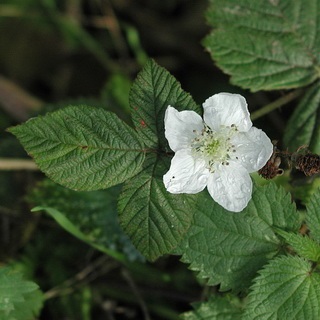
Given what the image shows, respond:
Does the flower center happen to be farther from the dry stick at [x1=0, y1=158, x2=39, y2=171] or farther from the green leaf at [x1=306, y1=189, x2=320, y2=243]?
the dry stick at [x1=0, y1=158, x2=39, y2=171]

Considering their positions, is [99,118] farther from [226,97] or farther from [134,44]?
[134,44]

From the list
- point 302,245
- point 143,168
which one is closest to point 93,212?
point 143,168

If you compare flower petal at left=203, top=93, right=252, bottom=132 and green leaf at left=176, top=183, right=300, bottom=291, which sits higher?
flower petal at left=203, top=93, right=252, bottom=132

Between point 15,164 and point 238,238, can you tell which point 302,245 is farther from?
point 15,164

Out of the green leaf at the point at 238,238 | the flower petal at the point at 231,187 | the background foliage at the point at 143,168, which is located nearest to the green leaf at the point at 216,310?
the background foliage at the point at 143,168

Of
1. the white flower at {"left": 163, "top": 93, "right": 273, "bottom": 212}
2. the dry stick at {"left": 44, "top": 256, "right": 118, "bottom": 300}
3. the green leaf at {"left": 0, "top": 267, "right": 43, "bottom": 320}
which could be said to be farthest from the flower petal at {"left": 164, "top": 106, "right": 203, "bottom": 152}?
the dry stick at {"left": 44, "top": 256, "right": 118, "bottom": 300}

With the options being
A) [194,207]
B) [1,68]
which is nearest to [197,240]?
[194,207]

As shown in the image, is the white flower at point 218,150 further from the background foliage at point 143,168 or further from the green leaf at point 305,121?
the green leaf at point 305,121
